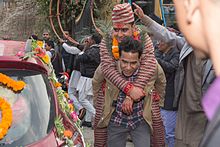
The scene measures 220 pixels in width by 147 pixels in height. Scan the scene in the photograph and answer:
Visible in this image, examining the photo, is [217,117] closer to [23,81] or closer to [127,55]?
[23,81]

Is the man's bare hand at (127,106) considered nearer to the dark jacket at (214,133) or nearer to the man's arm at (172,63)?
the man's arm at (172,63)

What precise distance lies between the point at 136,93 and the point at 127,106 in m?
0.16

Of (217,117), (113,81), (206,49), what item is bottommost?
(113,81)

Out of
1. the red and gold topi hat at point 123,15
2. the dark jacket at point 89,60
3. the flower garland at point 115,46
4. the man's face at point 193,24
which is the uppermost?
the man's face at point 193,24

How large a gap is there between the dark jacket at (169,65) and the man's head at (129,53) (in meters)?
0.95

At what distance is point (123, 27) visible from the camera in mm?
4961

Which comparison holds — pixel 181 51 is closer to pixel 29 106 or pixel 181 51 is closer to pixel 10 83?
pixel 29 106

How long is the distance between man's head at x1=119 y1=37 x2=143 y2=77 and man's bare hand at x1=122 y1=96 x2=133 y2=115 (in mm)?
322

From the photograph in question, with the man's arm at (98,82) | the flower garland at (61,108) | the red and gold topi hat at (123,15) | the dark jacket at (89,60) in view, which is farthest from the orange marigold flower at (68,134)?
the dark jacket at (89,60)

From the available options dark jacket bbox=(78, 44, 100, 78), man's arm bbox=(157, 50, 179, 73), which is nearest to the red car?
man's arm bbox=(157, 50, 179, 73)

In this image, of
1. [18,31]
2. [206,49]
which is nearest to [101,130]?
[206,49]

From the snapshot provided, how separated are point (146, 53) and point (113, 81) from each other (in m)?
0.47

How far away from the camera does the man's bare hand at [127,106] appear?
4.62 meters

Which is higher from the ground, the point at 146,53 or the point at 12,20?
the point at 146,53
